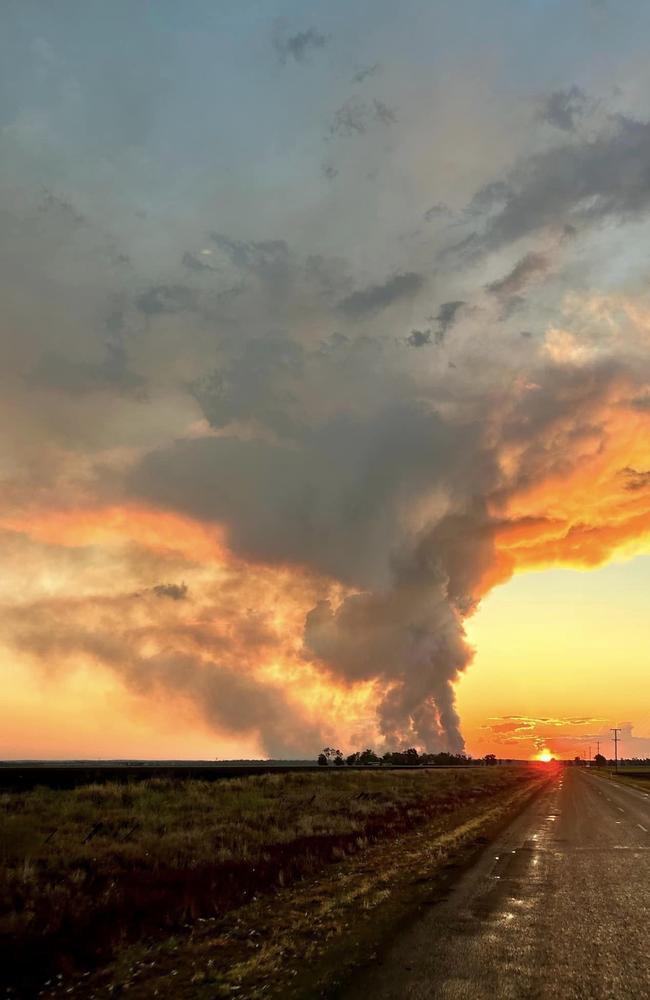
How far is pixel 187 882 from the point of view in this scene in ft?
52.4

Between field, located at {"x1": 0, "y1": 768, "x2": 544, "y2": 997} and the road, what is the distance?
1.41 metres

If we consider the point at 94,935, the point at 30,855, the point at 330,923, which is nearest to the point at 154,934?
the point at 94,935

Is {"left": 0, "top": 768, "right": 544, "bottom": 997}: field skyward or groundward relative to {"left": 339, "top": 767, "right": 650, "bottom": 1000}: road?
groundward

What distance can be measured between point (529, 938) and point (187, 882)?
863cm

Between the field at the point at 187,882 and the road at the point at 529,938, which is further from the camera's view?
the field at the point at 187,882

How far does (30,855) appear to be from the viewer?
17.8 metres

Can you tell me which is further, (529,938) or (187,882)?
(187,882)

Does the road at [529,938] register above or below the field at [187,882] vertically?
above

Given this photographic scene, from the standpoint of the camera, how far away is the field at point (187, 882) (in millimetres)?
10111

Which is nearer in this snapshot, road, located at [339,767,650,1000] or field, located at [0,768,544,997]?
road, located at [339,767,650,1000]

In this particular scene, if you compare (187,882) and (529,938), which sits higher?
(529,938)

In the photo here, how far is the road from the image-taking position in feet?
28.0

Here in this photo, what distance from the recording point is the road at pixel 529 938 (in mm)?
8531

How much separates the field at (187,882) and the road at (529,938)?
4.61ft
